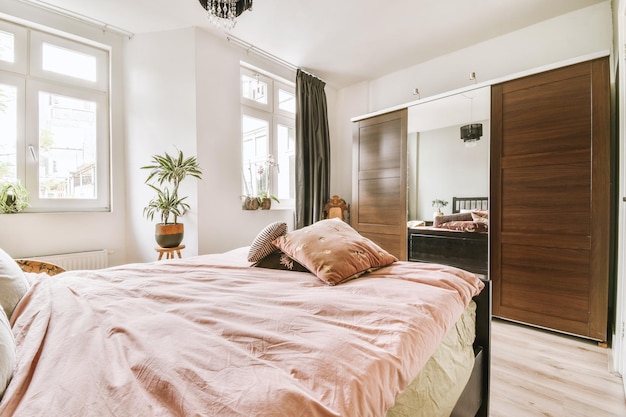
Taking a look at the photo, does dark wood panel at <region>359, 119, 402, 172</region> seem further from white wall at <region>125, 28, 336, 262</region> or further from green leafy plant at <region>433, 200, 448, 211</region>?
white wall at <region>125, 28, 336, 262</region>

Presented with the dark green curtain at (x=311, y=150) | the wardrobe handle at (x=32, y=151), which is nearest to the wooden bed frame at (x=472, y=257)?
the dark green curtain at (x=311, y=150)

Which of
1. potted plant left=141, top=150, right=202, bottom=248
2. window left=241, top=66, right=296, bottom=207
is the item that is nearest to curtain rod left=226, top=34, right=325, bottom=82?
window left=241, top=66, right=296, bottom=207

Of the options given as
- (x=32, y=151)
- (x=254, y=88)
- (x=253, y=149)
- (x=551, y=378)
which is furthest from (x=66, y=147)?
(x=551, y=378)

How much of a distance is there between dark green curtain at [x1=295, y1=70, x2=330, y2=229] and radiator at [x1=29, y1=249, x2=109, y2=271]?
2.09 m

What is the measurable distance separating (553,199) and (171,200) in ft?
10.5

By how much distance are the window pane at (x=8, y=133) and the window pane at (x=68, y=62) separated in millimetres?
391

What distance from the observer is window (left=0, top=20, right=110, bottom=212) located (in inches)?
96.8

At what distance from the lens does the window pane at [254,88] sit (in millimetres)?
3355

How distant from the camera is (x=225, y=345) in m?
0.67

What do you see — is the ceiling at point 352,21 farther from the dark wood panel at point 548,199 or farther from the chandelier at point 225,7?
the dark wood panel at point 548,199

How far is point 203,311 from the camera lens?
889 mm

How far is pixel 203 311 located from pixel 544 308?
2.56m

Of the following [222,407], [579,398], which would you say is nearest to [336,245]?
[222,407]

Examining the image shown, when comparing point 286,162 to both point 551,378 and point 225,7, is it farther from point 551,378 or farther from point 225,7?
point 551,378
